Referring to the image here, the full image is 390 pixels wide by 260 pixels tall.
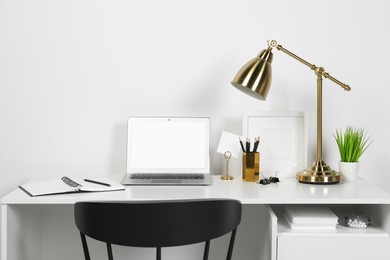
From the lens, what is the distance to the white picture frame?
7.13ft

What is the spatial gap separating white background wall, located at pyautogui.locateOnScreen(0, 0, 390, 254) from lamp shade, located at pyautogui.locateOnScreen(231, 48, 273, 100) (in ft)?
0.84

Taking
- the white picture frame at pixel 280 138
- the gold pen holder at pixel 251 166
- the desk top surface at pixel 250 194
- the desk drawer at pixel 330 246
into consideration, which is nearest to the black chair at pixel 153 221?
the desk top surface at pixel 250 194

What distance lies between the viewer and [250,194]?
182cm

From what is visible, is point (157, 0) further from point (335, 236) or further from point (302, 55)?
point (335, 236)

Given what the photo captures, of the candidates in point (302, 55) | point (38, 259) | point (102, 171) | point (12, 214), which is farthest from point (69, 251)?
point (302, 55)

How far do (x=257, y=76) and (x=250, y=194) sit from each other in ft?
1.46

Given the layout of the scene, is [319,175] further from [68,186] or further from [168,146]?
[68,186]

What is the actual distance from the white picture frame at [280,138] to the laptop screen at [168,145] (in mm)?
194

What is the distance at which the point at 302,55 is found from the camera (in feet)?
7.35

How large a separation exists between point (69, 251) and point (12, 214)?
548 millimetres

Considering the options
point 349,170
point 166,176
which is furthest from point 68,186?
point 349,170

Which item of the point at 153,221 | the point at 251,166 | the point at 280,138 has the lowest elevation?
the point at 153,221

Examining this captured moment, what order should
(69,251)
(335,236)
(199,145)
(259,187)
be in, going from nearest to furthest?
(335,236), (259,187), (199,145), (69,251)

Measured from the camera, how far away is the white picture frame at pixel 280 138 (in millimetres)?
2174
